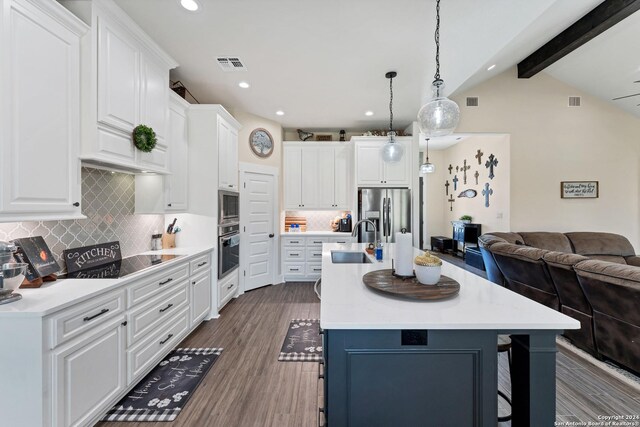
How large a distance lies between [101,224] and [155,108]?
3.73 ft

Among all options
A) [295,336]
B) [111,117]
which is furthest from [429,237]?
[111,117]

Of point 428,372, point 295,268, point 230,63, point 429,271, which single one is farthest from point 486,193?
point 428,372

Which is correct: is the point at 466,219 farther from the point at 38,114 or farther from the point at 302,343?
the point at 38,114

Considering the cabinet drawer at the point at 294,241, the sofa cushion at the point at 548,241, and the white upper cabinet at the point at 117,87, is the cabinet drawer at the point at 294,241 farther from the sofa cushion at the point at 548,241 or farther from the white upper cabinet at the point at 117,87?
the sofa cushion at the point at 548,241

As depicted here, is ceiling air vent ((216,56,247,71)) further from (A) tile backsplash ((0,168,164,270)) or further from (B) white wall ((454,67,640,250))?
(B) white wall ((454,67,640,250))

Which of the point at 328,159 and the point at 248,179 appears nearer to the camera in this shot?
the point at 248,179

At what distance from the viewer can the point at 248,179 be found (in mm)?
4250

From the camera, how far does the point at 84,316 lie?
1491mm

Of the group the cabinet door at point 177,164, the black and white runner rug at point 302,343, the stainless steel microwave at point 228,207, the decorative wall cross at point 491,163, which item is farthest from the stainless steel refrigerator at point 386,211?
the cabinet door at point 177,164

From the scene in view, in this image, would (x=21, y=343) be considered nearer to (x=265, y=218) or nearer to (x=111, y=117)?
(x=111, y=117)

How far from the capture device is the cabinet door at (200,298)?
2.80 metres

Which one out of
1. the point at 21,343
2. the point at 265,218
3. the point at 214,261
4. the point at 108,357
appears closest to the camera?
the point at 21,343

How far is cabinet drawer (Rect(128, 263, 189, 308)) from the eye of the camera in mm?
1889

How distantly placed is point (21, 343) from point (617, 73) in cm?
775
